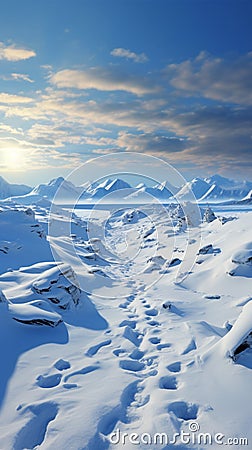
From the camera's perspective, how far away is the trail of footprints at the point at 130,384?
463cm

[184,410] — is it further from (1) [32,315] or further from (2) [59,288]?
(2) [59,288]

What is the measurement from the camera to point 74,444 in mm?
4191

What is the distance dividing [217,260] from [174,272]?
3340 millimetres

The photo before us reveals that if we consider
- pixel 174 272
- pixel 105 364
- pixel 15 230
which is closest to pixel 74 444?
pixel 105 364

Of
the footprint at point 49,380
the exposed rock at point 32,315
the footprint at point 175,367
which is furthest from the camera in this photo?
the exposed rock at point 32,315

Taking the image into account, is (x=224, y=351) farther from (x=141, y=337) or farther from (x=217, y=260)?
(x=217, y=260)

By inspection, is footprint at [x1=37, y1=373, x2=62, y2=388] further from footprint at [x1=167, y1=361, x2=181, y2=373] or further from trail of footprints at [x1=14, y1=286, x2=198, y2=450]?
footprint at [x1=167, y1=361, x2=181, y2=373]

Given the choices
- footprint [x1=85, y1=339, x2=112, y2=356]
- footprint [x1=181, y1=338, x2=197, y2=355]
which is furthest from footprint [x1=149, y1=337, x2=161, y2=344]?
footprint [x1=85, y1=339, x2=112, y2=356]

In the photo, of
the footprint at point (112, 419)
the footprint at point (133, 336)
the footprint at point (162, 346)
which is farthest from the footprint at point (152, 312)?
the footprint at point (112, 419)

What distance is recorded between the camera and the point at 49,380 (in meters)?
6.07

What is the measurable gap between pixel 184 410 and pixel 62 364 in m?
3.26

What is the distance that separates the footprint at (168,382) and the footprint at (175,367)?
40 centimetres

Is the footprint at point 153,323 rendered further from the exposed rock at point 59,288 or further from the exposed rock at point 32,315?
the exposed rock at point 32,315

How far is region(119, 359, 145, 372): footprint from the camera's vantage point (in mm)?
6676
